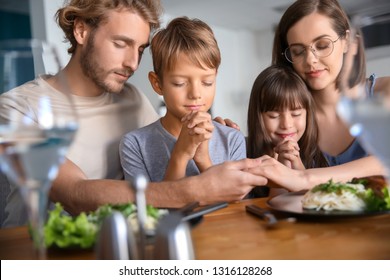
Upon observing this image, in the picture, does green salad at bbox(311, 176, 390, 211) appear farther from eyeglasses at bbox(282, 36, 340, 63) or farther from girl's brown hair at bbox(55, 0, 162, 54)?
girl's brown hair at bbox(55, 0, 162, 54)

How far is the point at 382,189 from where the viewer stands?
2.02 ft

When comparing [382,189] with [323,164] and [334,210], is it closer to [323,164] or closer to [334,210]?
[334,210]

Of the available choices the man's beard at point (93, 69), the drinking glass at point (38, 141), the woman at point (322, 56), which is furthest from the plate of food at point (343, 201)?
the man's beard at point (93, 69)

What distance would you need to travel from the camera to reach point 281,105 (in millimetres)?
1336

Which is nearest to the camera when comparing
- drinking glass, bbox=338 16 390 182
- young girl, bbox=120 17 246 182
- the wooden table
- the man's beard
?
drinking glass, bbox=338 16 390 182

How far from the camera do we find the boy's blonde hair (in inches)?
45.3

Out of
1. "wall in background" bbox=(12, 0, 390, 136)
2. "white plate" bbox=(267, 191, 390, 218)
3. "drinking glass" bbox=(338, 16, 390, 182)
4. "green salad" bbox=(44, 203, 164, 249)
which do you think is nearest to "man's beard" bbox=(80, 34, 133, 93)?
"white plate" bbox=(267, 191, 390, 218)

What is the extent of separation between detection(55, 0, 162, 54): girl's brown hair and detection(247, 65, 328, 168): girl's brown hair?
0.35 m

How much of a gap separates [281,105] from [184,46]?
13.3 inches

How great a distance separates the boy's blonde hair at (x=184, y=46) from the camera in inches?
45.3

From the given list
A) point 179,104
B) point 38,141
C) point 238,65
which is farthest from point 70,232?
point 238,65

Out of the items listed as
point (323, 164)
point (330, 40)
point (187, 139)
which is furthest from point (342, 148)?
point (187, 139)

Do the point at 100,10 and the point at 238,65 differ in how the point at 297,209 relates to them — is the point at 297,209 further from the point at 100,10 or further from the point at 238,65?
the point at 238,65
